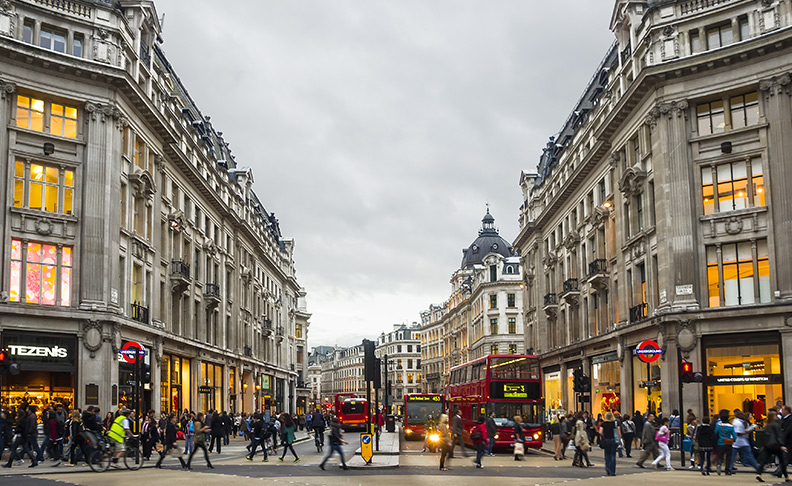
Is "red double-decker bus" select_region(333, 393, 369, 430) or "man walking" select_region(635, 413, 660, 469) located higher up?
"man walking" select_region(635, 413, 660, 469)

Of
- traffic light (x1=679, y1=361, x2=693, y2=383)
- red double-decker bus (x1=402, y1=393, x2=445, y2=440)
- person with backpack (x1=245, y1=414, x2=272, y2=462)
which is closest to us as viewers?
traffic light (x1=679, y1=361, x2=693, y2=383)

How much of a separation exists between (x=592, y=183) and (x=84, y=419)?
107 feet

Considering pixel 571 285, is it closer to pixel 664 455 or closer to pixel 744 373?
pixel 744 373

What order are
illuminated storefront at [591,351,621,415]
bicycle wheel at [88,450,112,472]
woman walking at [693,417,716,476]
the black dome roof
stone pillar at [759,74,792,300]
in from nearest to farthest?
woman walking at [693,417,716,476], bicycle wheel at [88,450,112,472], stone pillar at [759,74,792,300], illuminated storefront at [591,351,621,415], the black dome roof

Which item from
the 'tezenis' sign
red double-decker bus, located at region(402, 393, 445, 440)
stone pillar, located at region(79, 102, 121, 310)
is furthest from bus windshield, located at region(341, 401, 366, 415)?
the 'tezenis' sign

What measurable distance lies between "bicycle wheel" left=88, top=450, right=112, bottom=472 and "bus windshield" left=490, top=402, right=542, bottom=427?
52.6 feet

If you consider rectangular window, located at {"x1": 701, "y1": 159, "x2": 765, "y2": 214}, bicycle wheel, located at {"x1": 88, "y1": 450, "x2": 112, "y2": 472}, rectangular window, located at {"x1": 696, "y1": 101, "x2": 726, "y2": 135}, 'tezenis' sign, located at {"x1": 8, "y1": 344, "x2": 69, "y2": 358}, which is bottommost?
bicycle wheel, located at {"x1": 88, "y1": 450, "x2": 112, "y2": 472}

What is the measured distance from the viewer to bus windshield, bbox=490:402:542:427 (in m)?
34.7

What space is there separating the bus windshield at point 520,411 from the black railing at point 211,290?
25.2m

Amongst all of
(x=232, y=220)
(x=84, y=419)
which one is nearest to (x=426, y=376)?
(x=232, y=220)

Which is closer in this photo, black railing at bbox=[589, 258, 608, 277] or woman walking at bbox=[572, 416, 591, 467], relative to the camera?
woman walking at bbox=[572, 416, 591, 467]

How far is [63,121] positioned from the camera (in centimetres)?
3575

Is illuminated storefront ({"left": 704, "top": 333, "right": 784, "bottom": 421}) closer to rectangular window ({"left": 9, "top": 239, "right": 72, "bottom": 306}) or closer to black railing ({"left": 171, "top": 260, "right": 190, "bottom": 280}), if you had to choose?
rectangular window ({"left": 9, "top": 239, "right": 72, "bottom": 306})

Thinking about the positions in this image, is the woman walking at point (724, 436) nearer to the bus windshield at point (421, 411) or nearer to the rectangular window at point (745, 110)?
the rectangular window at point (745, 110)
